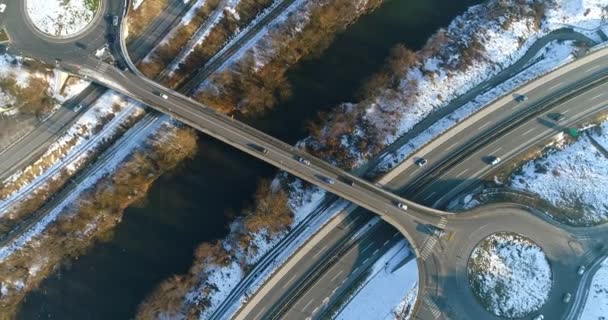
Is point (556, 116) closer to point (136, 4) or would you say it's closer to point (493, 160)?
point (493, 160)

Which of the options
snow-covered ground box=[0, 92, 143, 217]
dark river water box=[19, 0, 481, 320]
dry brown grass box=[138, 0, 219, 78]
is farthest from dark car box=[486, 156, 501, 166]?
snow-covered ground box=[0, 92, 143, 217]

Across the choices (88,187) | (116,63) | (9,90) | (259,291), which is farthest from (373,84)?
(9,90)

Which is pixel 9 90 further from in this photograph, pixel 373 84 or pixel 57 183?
pixel 373 84

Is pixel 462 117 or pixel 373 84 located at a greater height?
pixel 373 84

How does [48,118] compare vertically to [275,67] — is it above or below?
below

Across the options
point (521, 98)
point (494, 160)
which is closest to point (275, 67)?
point (494, 160)

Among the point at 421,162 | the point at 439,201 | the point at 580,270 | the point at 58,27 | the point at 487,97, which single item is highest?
the point at 58,27
